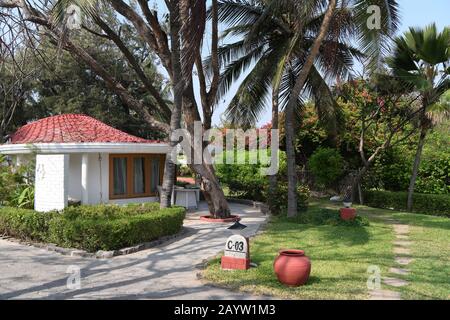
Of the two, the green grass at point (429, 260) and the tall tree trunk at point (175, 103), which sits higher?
the tall tree trunk at point (175, 103)

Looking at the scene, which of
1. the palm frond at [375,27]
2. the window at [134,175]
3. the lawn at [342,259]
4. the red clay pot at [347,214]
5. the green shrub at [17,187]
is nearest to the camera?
the lawn at [342,259]

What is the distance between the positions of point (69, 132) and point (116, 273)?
9369 mm

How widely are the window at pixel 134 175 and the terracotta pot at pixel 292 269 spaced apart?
10.2 m

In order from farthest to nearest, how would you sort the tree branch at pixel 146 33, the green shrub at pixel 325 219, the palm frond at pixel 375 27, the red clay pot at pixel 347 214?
the tree branch at pixel 146 33, the red clay pot at pixel 347 214, the green shrub at pixel 325 219, the palm frond at pixel 375 27

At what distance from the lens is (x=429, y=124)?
56.2ft

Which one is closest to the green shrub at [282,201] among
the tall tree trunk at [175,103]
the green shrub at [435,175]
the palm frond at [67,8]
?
the tall tree trunk at [175,103]

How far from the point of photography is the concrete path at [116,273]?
6.96 meters

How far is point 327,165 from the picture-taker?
20.4m

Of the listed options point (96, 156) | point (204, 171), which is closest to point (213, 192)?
point (204, 171)

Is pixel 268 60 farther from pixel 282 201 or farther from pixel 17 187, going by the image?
pixel 17 187

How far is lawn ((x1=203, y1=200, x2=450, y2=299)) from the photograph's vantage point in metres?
6.94

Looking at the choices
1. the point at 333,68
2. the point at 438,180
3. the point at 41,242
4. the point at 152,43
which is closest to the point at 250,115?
the point at 333,68

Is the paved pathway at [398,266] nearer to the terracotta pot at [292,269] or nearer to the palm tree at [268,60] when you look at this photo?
the terracotta pot at [292,269]

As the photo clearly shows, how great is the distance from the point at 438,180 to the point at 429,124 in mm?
2568
